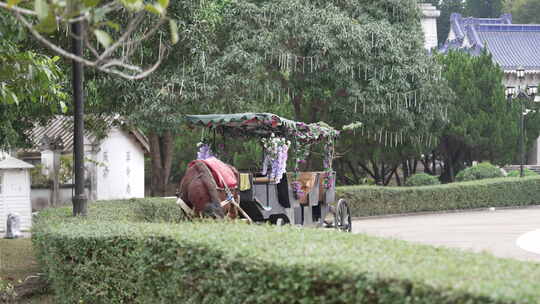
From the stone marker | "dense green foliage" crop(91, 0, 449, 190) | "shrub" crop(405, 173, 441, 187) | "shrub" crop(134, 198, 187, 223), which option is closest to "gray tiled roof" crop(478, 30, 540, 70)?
"shrub" crop(405, 173, 441, 187)

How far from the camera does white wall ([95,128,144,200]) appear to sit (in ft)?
127

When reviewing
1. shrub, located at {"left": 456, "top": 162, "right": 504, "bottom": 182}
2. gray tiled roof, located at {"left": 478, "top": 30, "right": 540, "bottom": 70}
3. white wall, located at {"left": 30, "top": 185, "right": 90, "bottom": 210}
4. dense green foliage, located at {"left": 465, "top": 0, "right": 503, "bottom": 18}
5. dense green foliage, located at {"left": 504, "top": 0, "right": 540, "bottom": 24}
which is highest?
dense green foliage, located at {"left": 465, "top": 0, "right": 503, "bottom": 18}

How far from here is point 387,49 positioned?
3167 centimetres

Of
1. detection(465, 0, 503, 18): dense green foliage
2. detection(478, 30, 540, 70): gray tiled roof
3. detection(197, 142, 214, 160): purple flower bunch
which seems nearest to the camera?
detection(197, 142, 214, 160): purple flower bunch

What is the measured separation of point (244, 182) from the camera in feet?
48.4

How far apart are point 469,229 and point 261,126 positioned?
9171 mm

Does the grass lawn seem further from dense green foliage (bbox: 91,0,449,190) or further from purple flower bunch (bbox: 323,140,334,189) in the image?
dense green foliage (bbox: 91,0,449,190)

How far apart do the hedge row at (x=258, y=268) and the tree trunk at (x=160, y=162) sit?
70.1 ft

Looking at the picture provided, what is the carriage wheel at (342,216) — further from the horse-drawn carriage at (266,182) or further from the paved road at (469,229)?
the paved road at (469,229)

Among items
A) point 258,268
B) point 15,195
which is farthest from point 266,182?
point 15,195

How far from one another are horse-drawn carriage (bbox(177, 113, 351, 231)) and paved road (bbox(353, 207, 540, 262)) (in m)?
1.75

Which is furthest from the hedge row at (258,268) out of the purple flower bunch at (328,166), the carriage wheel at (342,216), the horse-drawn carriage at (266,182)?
the carriage wheel at (342,216)

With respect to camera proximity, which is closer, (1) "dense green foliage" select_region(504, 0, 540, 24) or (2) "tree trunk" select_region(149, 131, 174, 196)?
(2) "tree trunk" select_region(149, 131, 174, 196)

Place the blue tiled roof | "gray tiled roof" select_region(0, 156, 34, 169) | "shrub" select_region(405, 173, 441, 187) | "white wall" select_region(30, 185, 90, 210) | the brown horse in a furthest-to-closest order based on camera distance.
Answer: the blue tiled roof < "shrub" select_region(405, 173, 441, 187) < "white wall" select_region(30, 185, 90, 210) < "gray tiled roof" select_region(0, 156, 34, 169) < the brown horse
